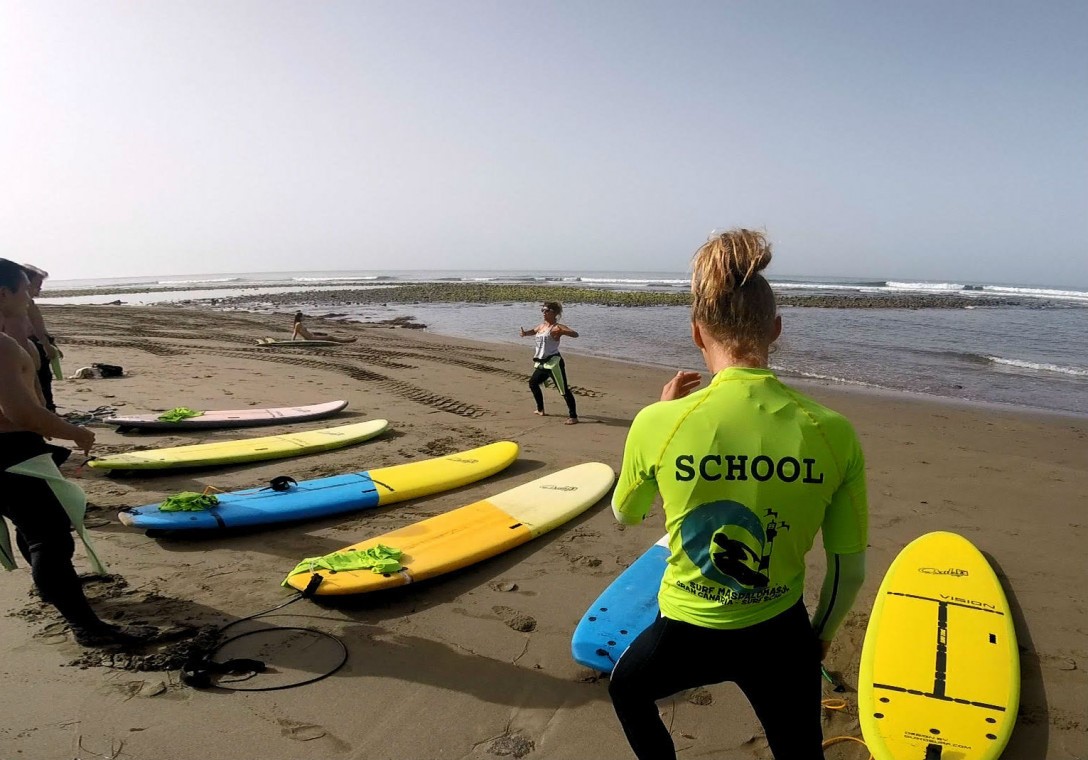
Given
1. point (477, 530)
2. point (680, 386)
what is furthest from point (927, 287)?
point (680, 386)

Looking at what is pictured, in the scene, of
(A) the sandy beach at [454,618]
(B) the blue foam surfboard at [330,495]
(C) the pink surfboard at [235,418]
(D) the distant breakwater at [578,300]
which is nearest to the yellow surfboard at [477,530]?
(A) the sandy beach at [454,618]

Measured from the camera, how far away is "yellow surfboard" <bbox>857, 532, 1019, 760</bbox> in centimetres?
247

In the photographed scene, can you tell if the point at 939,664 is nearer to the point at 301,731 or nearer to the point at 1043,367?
the point at 301,731

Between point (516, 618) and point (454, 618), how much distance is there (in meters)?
0.33

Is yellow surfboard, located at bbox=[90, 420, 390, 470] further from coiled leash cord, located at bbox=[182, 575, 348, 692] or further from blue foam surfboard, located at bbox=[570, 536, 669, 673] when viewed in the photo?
blue foam surfboard, located at bbox=[570, 536, 669, 673]

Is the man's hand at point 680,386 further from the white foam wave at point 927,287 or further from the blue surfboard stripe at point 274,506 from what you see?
the white foam wave at point 927,287

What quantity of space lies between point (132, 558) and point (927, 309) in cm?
3282

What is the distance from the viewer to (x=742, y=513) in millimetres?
1370

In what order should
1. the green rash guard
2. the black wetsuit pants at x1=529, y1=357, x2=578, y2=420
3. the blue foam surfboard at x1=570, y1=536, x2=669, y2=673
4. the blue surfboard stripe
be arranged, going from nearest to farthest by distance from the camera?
the green rash guard
the blue foam surfboard at x1=570, y1=536, x2=669, y2=673
the blue surfboard stripe
the black wetsuit pants at x1=529, y1=357, x2=578, y2=420

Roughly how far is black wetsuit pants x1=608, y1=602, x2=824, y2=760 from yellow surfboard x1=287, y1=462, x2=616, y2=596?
2.23 meters

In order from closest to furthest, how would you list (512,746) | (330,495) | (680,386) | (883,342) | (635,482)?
(635,482) → (680,386) → (512,746) → (330,495) → (883,342)

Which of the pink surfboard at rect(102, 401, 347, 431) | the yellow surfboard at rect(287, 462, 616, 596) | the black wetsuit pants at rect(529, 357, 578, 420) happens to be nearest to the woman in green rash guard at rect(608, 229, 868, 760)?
the yellow surfboard at rect(287, 462, 616, 596)

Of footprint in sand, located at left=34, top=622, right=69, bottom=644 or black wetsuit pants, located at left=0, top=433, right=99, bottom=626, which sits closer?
black wetsuit pants, located at left=0, top=433, right=99, bottom=626

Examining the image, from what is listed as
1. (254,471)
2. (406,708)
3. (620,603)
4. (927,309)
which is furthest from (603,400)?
(927,309)
